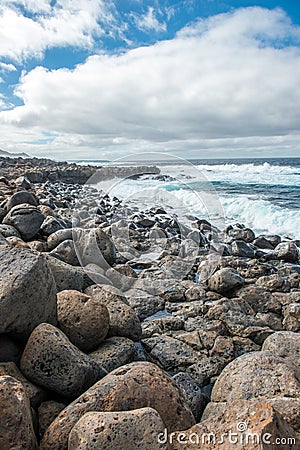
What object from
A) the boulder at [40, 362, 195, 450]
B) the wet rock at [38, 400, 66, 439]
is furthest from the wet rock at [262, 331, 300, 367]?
the wet rock at [38, 400, 66, 439]

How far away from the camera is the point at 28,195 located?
952cm

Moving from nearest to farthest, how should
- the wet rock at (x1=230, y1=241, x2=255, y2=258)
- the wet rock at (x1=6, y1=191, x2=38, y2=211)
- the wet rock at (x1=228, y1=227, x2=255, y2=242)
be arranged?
1. the wet rock at (x1=6, y1=191, x2=38, y2=211)
2. the wet rock at (x1=230, y1=241, x2=255, y2=258)
3. the wet rock at (x1=228, y1=227, x2=255, y2=242)

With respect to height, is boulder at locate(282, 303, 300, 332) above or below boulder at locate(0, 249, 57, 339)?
below

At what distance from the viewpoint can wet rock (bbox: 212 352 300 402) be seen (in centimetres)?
285

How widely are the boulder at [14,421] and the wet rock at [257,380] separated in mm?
1626

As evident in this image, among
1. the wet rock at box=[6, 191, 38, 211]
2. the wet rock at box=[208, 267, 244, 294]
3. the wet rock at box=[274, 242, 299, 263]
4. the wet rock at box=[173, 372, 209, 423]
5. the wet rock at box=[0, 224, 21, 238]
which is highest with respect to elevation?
the wet rock at box=[6, 191, 38, 211]

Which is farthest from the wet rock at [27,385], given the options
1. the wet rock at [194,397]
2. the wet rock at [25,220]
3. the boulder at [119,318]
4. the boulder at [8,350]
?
the wet rock at [25,220]

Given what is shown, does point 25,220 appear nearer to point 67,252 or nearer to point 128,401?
point 67,252

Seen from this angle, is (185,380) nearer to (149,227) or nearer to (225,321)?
(225,321)

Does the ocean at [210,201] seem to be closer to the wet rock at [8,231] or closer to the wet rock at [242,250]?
the wet rock at [242,250]

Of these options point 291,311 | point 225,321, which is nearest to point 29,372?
point 225,321

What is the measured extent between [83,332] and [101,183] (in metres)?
25.7

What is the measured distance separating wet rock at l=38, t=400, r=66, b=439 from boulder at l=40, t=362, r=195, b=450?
23 cm

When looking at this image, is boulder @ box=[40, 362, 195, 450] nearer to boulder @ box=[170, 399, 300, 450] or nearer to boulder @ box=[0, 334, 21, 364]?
boulder @ box=[170, 399, 300, 450]
